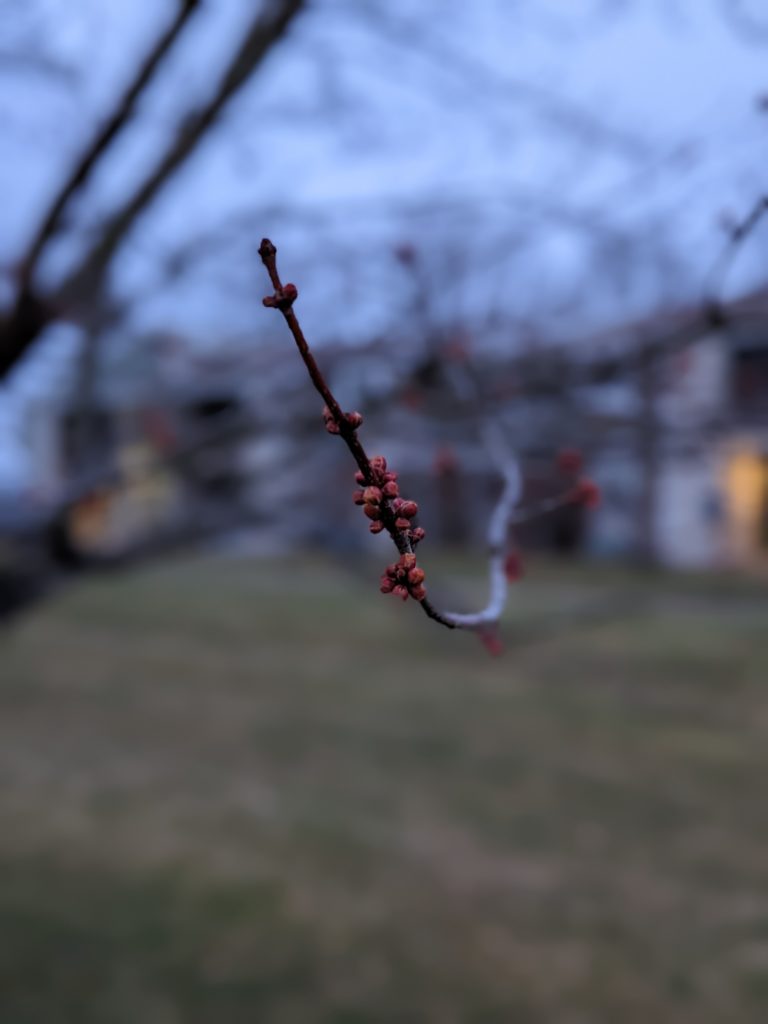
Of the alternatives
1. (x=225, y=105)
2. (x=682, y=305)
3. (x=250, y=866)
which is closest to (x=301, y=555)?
(x=250, y=866)

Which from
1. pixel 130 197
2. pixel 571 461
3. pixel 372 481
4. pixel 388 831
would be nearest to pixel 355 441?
pixel 372 481

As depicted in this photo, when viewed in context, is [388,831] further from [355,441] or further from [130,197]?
[355,441]

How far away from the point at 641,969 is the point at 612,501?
9.72 feet

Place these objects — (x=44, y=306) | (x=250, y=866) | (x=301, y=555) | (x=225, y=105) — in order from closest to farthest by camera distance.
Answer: (x=225, y=105) < (x=44, y=306) < (x=250, y=866) < (x=301, y=555)

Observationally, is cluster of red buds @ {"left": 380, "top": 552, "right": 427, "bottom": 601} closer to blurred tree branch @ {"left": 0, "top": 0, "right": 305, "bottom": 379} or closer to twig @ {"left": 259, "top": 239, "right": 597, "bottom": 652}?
twig @ {"left": 259, "top": 239, "right": 597, "bottom": 652}

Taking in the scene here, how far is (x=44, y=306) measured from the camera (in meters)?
4.31

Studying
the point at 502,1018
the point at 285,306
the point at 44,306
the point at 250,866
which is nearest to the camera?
the point at 285,306

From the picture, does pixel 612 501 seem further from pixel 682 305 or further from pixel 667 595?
pixel 667 595

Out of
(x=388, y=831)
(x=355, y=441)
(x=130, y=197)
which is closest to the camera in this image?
(x=355, y=441)

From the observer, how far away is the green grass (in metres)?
5.11

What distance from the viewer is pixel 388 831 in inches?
279

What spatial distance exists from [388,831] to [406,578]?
6680 mm

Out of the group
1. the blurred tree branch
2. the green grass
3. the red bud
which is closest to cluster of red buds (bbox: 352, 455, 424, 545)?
the red bud

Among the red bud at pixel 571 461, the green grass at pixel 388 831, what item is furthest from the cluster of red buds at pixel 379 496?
the green grass at pixel 388 831
